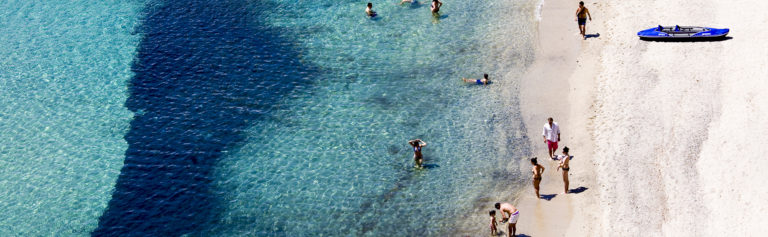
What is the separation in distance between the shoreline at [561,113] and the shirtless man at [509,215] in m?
0.57

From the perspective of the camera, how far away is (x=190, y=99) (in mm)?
40875

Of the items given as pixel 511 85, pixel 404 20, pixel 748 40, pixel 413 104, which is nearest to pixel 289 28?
pixel 404 20

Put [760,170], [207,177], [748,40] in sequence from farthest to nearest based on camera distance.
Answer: [748,40] < [207,177] < [760,170]

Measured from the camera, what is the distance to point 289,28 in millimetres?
47375

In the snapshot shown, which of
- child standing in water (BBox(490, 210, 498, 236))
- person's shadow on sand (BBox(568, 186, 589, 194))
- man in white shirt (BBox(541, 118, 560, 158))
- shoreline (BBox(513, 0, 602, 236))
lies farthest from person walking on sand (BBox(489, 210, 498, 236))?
man in white shirt (BBox(541, 118, 560, 158))

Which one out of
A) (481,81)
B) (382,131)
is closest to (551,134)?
(481,81)

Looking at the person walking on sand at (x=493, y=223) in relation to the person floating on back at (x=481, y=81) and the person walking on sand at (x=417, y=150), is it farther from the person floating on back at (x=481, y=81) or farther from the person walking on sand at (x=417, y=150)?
the person floating on back at (x=481, y=81)

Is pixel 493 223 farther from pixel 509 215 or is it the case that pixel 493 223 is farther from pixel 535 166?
pixel 535 166

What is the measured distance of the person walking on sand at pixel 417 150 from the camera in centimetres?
3366

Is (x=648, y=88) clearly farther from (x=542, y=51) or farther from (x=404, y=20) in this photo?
(x=404, y=20)

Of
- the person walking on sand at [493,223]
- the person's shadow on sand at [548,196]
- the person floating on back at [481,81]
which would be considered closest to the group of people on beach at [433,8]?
the person floating on back at [481,81]

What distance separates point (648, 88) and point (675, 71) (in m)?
1.96

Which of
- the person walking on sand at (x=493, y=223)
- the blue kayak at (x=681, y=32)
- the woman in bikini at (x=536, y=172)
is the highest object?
the blue kayak at (x=681, y=32)

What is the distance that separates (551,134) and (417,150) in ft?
19.5
